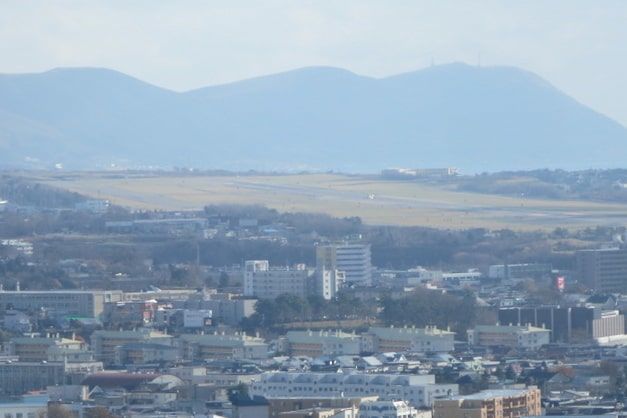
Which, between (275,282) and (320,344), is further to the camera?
(275,282)

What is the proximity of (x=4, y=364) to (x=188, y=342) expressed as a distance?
429cm

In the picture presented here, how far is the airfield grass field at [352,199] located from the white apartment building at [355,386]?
125ft

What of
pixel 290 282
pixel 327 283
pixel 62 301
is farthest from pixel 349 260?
pixel 62 301

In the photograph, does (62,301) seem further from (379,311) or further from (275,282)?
(379,311)

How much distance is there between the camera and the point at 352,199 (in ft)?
280

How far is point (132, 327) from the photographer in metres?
43.9

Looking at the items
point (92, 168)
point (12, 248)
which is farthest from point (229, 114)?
point (12, 248)

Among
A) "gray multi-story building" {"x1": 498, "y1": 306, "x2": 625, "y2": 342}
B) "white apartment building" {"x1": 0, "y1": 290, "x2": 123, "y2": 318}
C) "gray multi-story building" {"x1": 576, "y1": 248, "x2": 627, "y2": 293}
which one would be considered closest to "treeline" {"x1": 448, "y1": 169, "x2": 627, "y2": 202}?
"gray multi-story building" {"x1": 576, "y1": 248, "x2": 627, "y2": 293}

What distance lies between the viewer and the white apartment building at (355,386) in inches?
1235


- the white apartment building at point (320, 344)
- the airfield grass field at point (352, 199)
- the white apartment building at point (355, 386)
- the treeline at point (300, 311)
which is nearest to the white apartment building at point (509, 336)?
the white apartment building at point (320, 344)

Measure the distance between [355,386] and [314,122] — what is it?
108 metres

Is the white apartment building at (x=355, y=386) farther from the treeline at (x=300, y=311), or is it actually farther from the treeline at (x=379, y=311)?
the treeline at (x=300, y=311)

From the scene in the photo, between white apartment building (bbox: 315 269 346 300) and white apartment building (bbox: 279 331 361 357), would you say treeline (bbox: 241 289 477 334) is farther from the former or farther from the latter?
white apartment building (bbox: 315 269 346 300)

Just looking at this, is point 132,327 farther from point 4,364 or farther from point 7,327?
point 4,364
